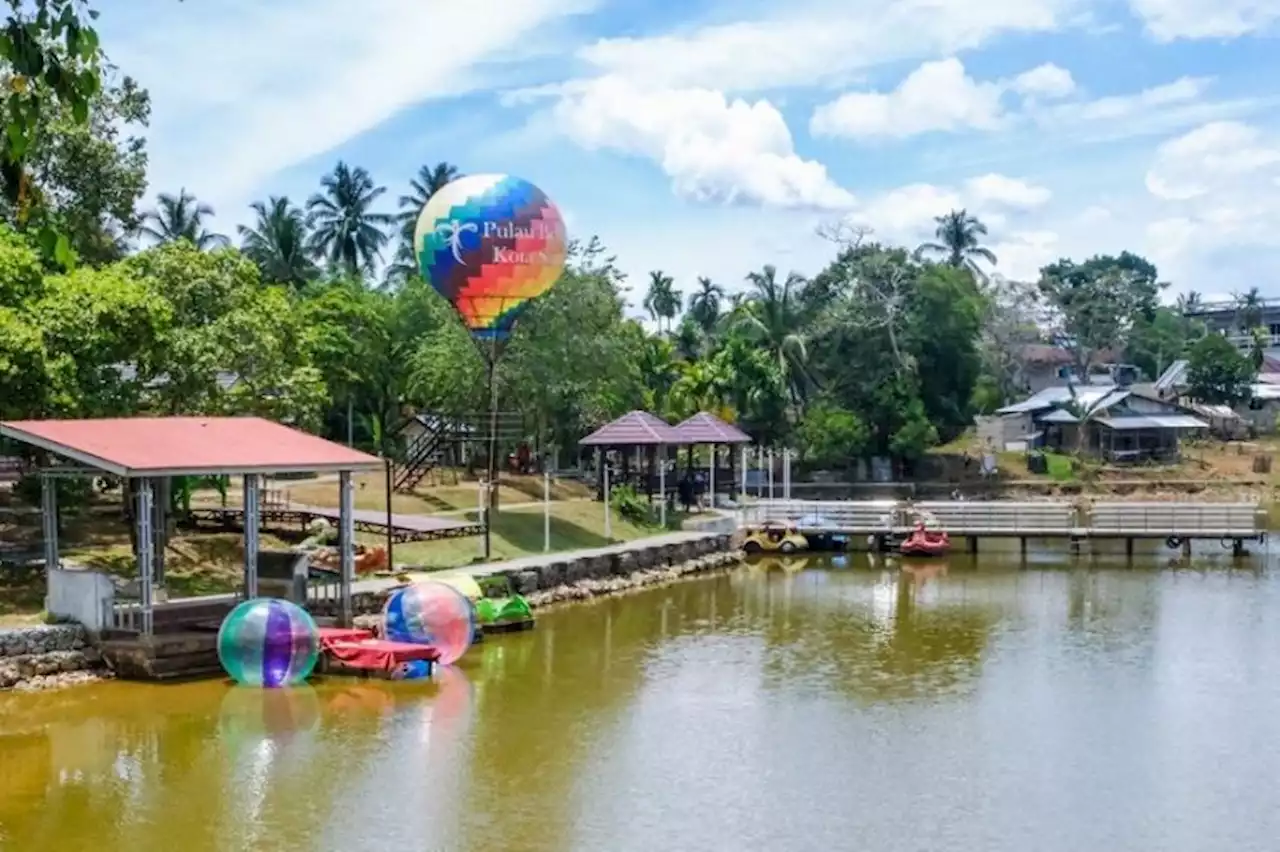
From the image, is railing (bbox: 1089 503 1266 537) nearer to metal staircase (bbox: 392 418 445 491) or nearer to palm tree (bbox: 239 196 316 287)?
metal staircase (bbox: 392 418 445 491)

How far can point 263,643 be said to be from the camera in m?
19.5

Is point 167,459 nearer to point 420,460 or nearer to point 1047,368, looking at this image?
point 420,460

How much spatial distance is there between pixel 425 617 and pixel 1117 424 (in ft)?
165

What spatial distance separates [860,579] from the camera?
3525 centimetres

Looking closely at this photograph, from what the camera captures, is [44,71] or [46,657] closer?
[44,71]

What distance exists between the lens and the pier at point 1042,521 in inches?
1574

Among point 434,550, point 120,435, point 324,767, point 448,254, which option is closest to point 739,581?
point 434,550

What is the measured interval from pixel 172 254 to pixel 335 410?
85.9ft

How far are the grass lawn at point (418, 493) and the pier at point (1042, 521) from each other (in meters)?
6.75

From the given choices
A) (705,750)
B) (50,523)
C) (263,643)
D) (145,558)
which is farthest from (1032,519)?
(50,523)

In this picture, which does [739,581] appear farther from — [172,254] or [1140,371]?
[1140,371]

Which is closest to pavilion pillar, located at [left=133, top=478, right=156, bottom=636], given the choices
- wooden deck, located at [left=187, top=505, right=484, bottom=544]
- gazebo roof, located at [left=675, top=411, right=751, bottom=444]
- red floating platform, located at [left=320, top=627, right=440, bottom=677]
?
red floating platform, located at [left=320, top=627, right=440, bottom=677]

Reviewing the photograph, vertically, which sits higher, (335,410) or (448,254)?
(448,254)

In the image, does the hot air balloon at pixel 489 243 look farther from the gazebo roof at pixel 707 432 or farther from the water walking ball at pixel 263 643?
the water walking ball at pixel 263 643
